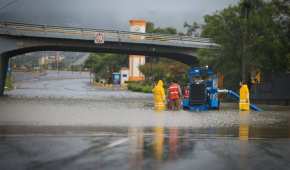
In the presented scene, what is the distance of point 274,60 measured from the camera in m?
35.4

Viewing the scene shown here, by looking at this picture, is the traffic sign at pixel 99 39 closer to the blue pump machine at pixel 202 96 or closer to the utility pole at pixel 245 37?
the utility pole at pixel 245 37

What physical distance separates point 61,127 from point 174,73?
5969 cm

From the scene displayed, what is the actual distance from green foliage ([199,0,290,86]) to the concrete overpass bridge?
24.1 ft

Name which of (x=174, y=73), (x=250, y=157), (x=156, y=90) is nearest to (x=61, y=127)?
(x=250, y=157)

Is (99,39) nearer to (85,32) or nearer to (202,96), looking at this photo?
Answer: (85,32)

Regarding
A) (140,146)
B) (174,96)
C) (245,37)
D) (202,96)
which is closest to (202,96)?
(202,96)

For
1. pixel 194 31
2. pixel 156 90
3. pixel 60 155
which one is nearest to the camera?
pixel 60 155

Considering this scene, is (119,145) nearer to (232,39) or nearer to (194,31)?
(232,39)

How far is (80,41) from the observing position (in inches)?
1891

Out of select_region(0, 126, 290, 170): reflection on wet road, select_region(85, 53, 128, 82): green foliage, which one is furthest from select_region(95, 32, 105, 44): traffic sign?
select_region(85, 53, 128, 82): green foliage

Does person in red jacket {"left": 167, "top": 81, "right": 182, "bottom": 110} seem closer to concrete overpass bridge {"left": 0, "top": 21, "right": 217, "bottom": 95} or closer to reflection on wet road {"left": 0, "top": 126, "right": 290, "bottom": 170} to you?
reflection on wet road {"left": 0, "top": 126, "right": 290, "bottom": 170}

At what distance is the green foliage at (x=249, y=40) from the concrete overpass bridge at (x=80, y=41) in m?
7.33

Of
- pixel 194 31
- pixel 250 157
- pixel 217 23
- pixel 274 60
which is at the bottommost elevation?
pixel 250 157

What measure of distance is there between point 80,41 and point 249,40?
1817 centimetres
